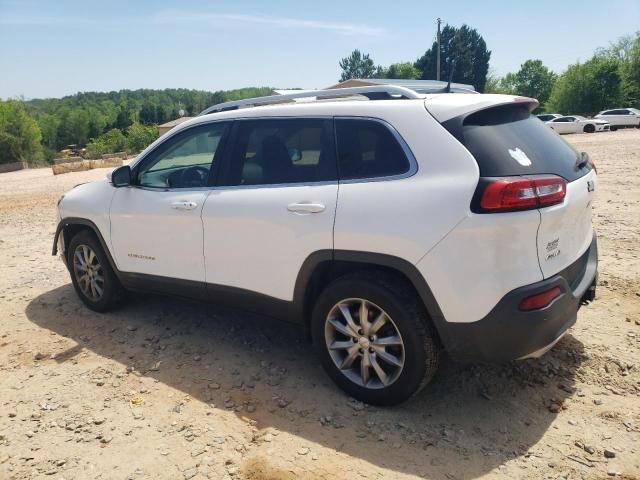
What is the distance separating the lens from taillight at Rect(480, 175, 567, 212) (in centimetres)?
245

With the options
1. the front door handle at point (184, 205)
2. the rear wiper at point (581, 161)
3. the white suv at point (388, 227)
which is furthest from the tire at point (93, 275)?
the rear wiper at point (581, 161)

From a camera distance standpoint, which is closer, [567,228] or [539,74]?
[567,228]

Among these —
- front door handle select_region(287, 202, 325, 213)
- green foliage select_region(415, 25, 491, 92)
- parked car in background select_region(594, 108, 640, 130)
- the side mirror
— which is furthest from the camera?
green foliage select_region(415, 25, 491, 92)

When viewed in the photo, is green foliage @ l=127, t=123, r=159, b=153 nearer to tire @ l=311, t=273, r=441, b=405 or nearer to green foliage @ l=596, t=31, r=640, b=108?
green foliage @ l=596, t=31, r=640, b=108

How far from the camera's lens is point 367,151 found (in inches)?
116

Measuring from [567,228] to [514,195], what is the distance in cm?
50

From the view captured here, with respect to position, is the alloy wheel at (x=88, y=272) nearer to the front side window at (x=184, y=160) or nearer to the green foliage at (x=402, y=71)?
the front side window at (x=184, y=160)

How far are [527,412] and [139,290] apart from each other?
3.20 meters

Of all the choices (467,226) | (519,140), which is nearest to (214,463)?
(467,226)

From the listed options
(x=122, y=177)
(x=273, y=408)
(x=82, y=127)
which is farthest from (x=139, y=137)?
(x=273, y=408)

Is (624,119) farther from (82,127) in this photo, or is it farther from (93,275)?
(82,127)

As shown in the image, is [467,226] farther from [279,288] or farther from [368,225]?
[279,288]

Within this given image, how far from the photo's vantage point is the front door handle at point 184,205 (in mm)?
3641

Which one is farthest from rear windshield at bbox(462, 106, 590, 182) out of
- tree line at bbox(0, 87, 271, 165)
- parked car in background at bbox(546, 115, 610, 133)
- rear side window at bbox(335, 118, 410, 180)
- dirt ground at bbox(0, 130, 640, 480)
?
tree line at bbox(0, 87, 271, 165)
